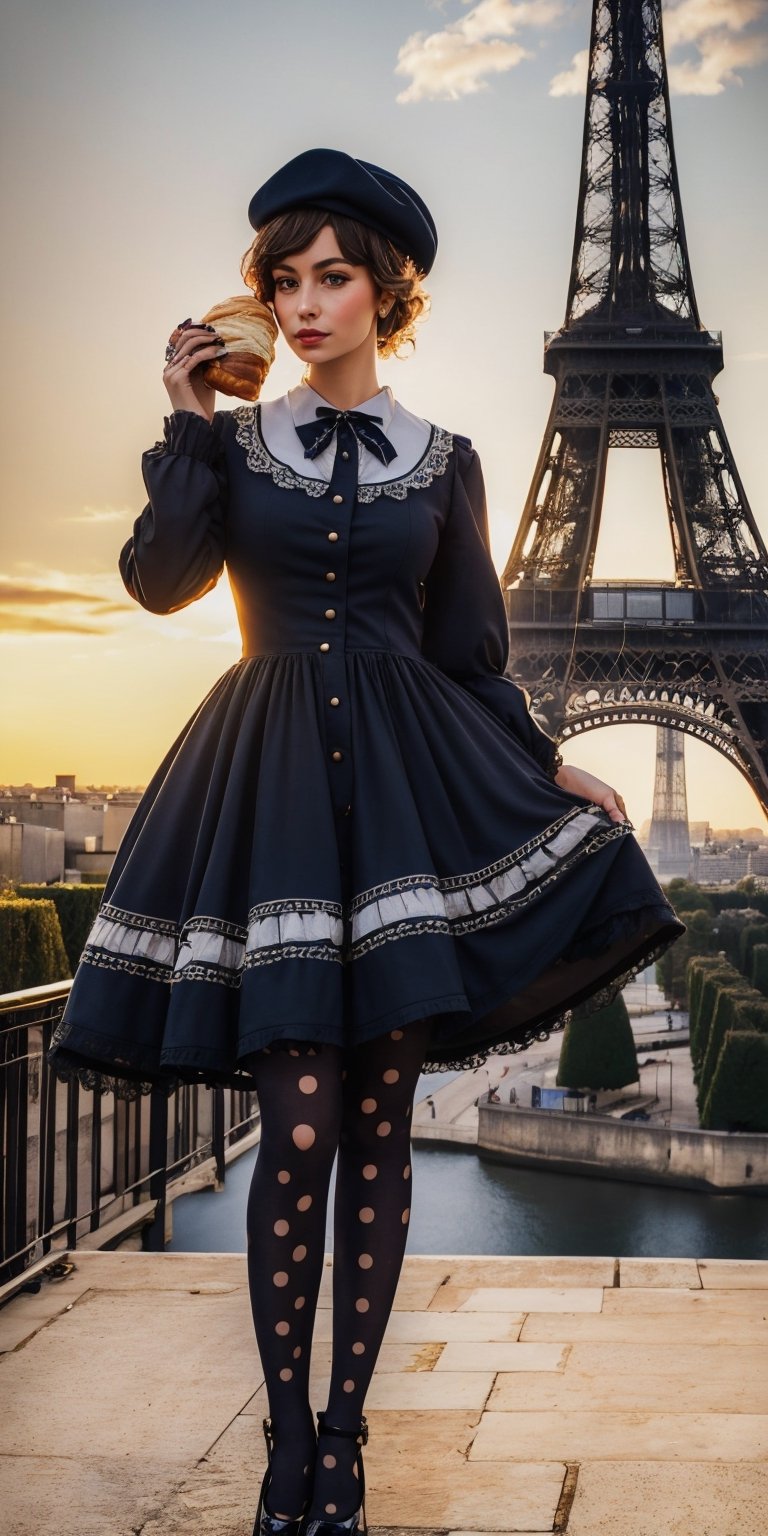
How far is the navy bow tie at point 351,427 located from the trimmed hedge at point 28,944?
49.1 ft

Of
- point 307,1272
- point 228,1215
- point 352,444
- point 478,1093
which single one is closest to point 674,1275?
point 307,1272

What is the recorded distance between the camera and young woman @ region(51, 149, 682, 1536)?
179 cm

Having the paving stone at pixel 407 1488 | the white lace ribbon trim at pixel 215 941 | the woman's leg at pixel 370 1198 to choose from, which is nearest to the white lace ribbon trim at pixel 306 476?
the white lace ribbon trim at pixel 215 941

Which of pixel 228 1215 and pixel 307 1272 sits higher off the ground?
pixel 307 1272

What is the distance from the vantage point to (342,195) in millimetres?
2055

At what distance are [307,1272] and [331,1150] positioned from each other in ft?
0.48

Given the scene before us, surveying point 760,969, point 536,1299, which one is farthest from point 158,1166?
point 760,969

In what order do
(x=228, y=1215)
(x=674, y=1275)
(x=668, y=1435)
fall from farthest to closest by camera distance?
(x=228, y=1215)
(x=674, y=1275)
(x=668, y=1435)

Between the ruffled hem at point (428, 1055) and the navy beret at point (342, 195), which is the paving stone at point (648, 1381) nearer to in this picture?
the ruffled hem at point (428, 1055)

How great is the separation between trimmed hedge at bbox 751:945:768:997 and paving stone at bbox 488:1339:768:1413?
34566mm

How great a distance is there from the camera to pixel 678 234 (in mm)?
28234

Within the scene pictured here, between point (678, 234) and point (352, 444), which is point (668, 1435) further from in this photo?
point (678, 234)

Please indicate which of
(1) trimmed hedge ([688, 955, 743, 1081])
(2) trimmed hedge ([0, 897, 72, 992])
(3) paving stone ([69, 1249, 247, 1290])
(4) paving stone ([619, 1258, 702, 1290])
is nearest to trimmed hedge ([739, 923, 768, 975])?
(1) trimmed hedge ([688, 955, 743, 1081])

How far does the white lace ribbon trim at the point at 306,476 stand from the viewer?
6.84 ft
